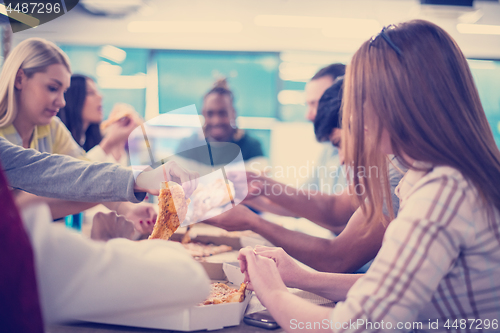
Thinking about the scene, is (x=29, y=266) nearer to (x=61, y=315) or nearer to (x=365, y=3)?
(x=61, y=315)

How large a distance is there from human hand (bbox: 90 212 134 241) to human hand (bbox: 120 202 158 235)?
0.33ft

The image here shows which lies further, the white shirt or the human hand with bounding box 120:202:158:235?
the human hand with bounding box 120:202:158:235

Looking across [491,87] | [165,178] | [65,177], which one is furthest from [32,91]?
[491,87]

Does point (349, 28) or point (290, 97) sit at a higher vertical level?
point (349, 28)

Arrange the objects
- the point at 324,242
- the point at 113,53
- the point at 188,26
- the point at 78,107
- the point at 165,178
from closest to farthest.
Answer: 1. the point at 165,178
2. the point at 324,242
3. the point at 78,107
4. the point at 188,26
5. the point at 113,53

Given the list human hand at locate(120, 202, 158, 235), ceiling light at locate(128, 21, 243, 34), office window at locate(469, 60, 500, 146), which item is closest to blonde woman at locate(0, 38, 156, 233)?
human hand at locate(120, 202, 158, 235)

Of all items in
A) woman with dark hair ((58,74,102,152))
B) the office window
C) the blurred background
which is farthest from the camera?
the office window

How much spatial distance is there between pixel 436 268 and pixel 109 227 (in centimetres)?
114

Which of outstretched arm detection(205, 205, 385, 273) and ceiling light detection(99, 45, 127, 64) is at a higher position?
ceiling light detection(99, 45, 127, 64)

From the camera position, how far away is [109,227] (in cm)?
128

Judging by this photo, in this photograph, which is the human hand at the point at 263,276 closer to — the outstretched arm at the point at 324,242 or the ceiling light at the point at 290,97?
the outstretched arm at the point at 324,242

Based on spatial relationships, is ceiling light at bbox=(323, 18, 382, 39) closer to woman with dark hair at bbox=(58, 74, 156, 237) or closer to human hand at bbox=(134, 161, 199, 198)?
woman with dark hair at bbox=(58, 74, 156, 237)

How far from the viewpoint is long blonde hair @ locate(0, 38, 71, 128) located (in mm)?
1212

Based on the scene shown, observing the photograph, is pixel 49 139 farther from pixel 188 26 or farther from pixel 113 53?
pixel 113 53
